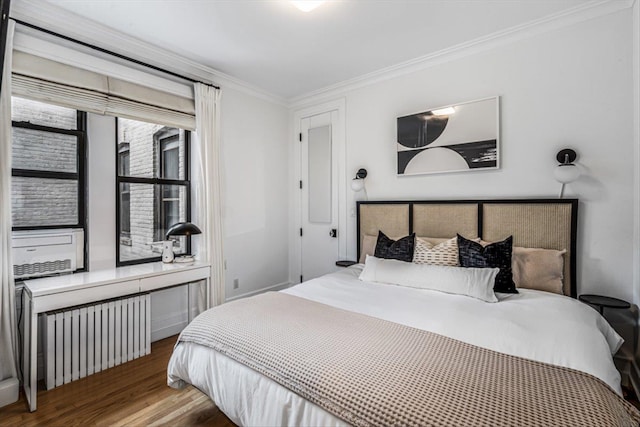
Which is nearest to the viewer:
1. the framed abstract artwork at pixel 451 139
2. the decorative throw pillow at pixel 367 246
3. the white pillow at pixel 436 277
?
the white pillow at pixel 436 277

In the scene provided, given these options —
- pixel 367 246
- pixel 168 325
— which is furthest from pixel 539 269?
pixel 168 325

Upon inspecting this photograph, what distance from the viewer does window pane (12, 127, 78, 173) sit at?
2.22 metres

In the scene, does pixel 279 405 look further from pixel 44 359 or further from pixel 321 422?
pixel 44 359

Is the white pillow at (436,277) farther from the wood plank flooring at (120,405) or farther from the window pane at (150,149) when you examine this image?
the window pane at (150,149)

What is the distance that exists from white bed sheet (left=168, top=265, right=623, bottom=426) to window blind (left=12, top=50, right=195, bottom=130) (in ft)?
6.52

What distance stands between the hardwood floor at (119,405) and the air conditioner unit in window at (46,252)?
0.86m

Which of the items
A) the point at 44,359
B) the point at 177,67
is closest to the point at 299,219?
the point at 177,67

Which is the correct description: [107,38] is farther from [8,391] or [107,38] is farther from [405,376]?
[405,376]

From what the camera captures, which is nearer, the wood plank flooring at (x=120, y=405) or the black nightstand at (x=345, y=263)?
the wood plank flooring at (x=120, y=405)

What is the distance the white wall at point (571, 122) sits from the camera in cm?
217

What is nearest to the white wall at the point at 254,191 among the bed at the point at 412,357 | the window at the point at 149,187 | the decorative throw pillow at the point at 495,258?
the window at the point at 149,187

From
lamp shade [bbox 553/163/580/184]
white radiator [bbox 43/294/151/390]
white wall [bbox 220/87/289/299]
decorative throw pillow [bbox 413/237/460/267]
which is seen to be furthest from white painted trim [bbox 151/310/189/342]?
lamp shade [bbox 553/163/580/184]

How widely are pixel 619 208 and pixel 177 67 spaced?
3.91 m

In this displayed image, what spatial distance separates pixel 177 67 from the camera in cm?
296
